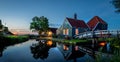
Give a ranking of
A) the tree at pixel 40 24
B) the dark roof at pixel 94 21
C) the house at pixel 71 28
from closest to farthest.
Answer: the house at pixel 71 28, the dark roof at pixel 94 21, the tree at pixel 40 24

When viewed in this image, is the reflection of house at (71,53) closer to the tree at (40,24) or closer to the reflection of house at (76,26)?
the reflection of house at (76,26)

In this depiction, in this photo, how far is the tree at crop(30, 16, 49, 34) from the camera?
83125 millimetres

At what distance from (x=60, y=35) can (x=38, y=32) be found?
23.9 m

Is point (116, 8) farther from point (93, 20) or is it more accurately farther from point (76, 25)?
point (93, 20)

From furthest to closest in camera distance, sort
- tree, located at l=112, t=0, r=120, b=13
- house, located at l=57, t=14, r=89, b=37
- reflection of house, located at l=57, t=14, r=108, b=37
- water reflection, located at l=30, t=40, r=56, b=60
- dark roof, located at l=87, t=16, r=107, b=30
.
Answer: dark roof, located at l=87, t=16, r=107, b=30 → reflection of house, located at l=57, t=14, r=108, b=37 → house, located at l=57, t=14, r=89, b=37 → tree, located at l=112, t=0, r=120, b=13 → water reflection, located at l=30, t=40, r=56, b=60

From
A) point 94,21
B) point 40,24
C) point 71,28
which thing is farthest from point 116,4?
point 40,24

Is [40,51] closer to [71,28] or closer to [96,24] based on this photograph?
[71,28]

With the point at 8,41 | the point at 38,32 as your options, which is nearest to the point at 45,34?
the point at 38,32

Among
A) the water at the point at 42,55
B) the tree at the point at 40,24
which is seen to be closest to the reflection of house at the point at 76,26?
the tree at the point at 40,24

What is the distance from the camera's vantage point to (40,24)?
274 feet

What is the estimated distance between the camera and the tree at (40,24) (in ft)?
273

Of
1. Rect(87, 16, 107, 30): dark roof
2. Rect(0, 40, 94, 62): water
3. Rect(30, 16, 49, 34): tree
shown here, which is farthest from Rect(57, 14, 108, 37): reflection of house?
Rect(0, 40, 94, 62): water

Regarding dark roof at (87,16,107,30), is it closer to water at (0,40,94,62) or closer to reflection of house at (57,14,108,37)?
reflection of house at (57,14,108,37)

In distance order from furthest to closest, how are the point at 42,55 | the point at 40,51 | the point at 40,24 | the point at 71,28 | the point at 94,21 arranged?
the point at 40,24 → the point at 94,21 → the point at 71,28 → the point at 40,51 → the point at 42,55
